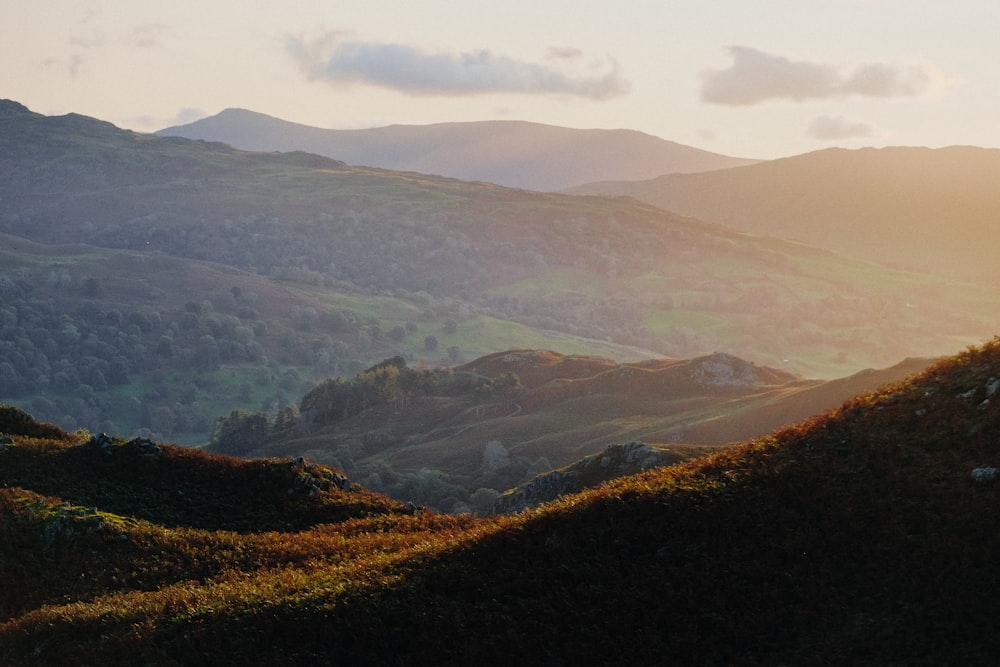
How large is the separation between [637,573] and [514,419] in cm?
13470

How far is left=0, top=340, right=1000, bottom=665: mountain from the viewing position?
59.2 feet

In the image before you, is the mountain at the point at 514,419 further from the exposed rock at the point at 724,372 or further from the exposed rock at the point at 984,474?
the exposed rock at the point at 984,474

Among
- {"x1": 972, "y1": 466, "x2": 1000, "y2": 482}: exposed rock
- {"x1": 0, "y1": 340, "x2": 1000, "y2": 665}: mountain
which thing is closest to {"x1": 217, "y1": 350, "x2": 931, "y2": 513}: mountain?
{"x1": 0, "y1": 340, "x2": 1000, "y2": 665}: mountain

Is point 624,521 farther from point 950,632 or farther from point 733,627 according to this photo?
point 950,632

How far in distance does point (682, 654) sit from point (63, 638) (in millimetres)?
13704

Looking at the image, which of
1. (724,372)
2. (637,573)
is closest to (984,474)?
(637,573)

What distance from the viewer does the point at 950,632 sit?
17.0 meters

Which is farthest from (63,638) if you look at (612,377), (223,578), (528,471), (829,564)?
(612,377)

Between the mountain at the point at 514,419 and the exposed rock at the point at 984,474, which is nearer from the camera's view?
the exposed rock at the point at 984,474

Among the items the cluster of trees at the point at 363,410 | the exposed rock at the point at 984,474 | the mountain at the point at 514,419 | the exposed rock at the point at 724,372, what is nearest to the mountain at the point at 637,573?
the exposed rock at the point at 984,474

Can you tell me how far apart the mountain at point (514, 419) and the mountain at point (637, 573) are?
111 feet

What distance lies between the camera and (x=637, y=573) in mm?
20031

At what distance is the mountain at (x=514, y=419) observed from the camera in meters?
105

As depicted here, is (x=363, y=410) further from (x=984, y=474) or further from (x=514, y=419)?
(x=984, y=474)
